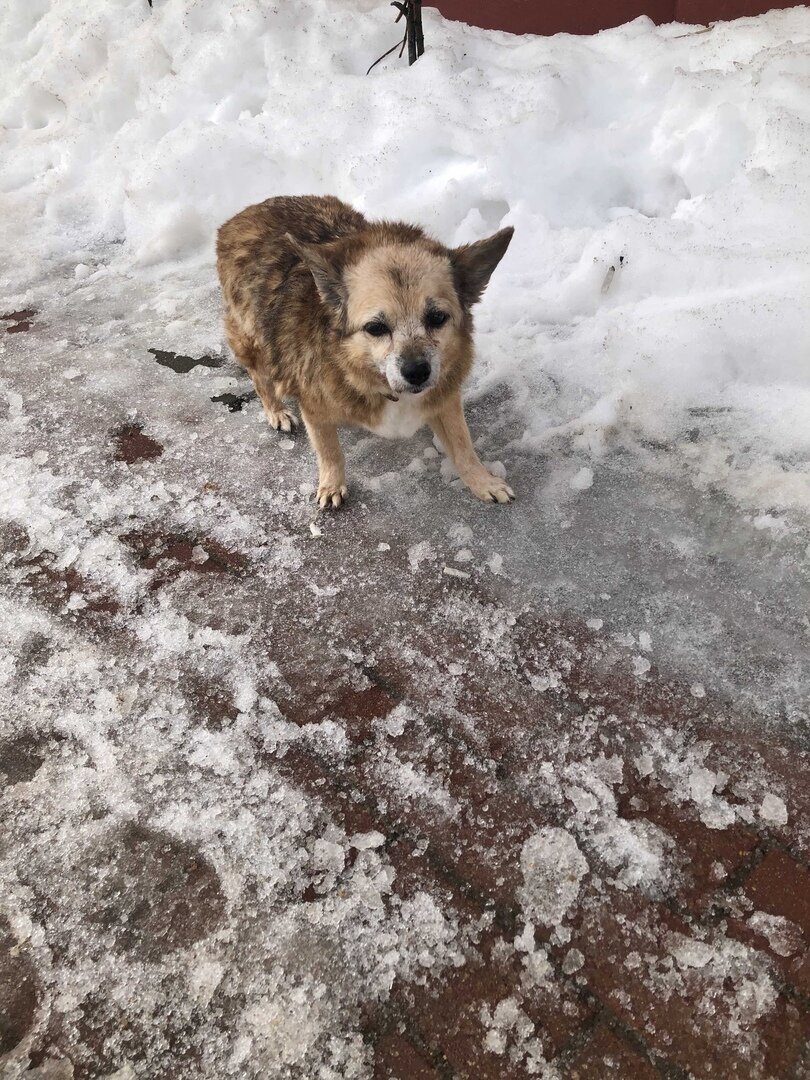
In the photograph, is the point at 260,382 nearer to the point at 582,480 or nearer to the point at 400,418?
the point at 400,418

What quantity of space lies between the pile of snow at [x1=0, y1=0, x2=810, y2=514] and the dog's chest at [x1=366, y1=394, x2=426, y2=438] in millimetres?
518

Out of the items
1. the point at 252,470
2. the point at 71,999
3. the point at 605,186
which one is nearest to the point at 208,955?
the point at 71,999

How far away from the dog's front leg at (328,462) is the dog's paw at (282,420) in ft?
1.32

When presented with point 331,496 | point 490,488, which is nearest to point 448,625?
point 490,488

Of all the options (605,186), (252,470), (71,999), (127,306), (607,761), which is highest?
(605,186)

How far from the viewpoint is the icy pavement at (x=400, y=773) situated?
1.44 meters

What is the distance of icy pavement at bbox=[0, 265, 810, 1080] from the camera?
1.44 metres

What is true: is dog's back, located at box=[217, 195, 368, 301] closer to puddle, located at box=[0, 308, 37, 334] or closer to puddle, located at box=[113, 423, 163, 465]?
puddle, located at box=[113, 423, 163, 465]

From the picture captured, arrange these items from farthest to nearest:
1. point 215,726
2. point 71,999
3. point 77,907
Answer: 1. point 215,726
2. point 77,907
3. point 71,999

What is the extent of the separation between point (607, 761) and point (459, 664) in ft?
1.64

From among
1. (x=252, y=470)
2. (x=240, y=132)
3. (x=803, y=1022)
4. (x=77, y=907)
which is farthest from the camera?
(x=240, y=132)

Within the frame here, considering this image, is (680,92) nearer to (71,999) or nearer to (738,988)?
(738,988)

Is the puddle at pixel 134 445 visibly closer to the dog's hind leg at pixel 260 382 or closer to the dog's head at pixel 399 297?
the dog's hind leg at pixel 260 382

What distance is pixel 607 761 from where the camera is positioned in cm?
180
